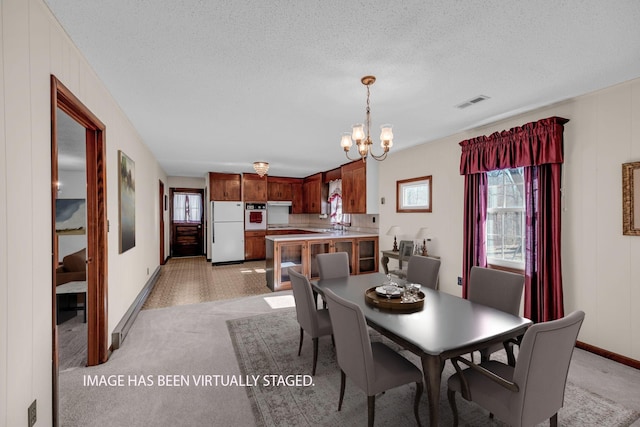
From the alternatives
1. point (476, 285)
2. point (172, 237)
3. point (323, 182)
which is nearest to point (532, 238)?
point (476, 285)

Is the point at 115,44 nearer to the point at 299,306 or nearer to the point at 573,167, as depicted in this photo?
the point at 299,306

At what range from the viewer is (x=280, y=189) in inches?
335

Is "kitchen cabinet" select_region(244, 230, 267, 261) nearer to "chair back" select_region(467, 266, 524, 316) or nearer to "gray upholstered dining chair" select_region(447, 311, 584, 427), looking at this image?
"chair back" select_region(467, 266, 524, 316)

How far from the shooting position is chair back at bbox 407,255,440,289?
3020 mm

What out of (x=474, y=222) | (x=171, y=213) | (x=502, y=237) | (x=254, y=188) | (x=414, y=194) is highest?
(x=254, y=188)

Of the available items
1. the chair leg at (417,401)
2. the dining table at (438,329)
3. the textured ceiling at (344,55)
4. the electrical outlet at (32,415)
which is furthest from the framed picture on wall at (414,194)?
the electrical outlet at (32,415)

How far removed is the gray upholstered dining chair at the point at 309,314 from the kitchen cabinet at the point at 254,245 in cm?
543

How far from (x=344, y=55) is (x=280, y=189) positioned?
260 inches

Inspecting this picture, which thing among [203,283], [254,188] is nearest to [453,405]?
[203,283]

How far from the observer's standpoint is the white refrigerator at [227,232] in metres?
7.40

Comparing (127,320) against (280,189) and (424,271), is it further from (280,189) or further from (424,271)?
(280,189)

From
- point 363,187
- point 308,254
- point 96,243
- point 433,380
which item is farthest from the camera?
point 363,187

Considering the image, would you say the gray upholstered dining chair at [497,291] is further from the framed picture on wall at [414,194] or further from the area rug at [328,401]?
the framed picture on wall at [414,194]

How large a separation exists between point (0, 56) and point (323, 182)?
6616 millimetres
